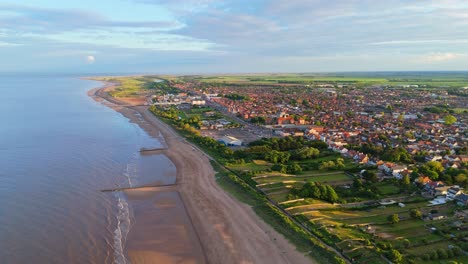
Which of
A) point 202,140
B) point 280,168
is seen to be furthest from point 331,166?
point 202,140

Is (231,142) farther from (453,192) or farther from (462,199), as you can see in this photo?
(462,199)

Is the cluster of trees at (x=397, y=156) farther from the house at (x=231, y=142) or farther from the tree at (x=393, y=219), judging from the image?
the house at (x=231, y=142)

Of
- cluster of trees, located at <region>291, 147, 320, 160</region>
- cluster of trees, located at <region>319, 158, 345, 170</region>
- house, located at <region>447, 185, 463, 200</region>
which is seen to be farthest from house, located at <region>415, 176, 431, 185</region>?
cluster of trees, located at <region>291, 147, 320, 160</region>

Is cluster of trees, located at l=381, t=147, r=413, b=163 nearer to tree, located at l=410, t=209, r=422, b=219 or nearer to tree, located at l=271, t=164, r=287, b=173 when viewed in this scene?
tree, located at l=271, t=164, r=287, b=173

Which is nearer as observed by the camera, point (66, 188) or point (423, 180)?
point (66, 188)

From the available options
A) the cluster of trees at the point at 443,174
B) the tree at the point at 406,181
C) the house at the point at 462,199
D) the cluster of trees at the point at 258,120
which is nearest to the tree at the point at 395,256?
the house at the point at 462,199

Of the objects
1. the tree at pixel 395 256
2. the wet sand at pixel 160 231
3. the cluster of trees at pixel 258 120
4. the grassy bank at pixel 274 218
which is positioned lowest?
the wet sand at pixel 160 231

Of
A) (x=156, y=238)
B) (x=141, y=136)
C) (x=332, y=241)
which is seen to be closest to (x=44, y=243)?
(x=156, y=238)

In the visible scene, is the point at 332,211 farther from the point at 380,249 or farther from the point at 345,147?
the point at 345,147
